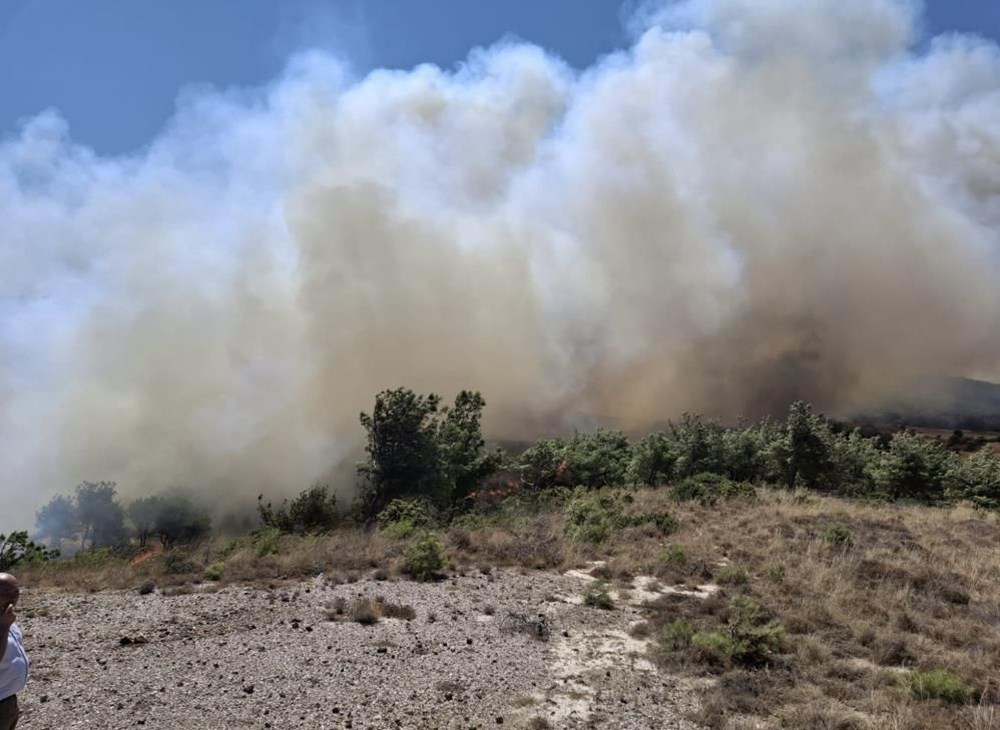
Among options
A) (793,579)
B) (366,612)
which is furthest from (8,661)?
(793,579)

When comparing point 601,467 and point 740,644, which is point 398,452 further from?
point 740,644

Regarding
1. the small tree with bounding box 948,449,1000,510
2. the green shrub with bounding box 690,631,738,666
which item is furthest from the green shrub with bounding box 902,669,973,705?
the small tree with bounding box 948,449,1000,510

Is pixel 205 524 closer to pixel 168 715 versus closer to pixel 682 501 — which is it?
pixel 682 501

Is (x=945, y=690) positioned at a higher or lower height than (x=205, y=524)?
higher

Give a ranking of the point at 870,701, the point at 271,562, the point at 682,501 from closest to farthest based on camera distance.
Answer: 1. the point at 870,701
2. the point at 271,562
3. the point at 682,501

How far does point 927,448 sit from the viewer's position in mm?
31266

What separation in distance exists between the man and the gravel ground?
89.3 inches

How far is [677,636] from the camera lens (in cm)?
841

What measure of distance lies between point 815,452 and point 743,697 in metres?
26.4

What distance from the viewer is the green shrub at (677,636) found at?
8.16 meters

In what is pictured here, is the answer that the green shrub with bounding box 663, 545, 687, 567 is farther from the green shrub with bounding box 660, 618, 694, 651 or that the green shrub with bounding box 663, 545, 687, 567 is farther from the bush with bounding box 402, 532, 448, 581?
the bush with bounding box 402, 532, 448, 581

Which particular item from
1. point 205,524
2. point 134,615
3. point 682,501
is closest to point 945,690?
point 134,615

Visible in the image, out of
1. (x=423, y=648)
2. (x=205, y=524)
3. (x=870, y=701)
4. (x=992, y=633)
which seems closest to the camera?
(x=870, y=701)

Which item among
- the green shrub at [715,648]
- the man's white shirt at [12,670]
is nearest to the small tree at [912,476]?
the green shrub at [715,648]
